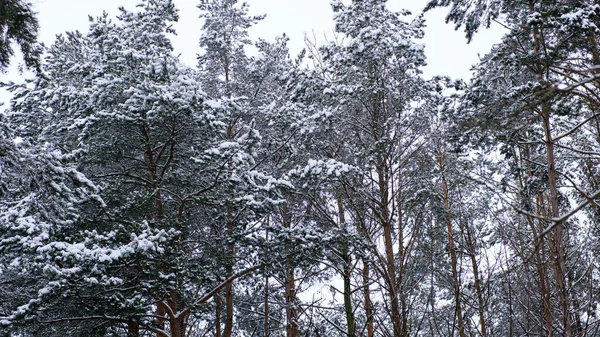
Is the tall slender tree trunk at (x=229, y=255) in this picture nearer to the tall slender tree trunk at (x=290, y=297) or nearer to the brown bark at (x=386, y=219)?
the tall slender tree trunk at (x=290, y=297)

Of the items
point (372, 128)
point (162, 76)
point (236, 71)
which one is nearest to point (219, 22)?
point (236, 71)

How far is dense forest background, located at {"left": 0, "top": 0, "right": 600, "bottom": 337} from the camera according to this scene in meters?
8.26

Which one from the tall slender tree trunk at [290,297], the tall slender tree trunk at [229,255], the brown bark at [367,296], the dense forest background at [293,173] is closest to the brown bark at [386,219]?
→ the dense forest background at [293,173]

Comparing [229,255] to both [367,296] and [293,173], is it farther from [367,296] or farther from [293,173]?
[367,296]

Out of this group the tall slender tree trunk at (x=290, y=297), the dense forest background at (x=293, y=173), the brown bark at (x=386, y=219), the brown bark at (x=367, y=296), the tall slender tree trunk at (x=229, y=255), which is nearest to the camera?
the dense forest background at (x=293, y=173)

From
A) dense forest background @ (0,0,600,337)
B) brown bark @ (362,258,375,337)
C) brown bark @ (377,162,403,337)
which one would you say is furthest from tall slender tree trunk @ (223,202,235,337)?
brown bark @ (377,162,403,337)

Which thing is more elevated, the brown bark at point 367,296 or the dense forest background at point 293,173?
the dense forest background at point 293,173

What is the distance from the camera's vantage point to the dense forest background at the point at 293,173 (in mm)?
8258

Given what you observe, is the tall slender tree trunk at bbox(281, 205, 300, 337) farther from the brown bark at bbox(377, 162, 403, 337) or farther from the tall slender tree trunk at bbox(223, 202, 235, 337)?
the brown bark at bbox(377, 162, 403, 337)

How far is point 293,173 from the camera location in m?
10.5

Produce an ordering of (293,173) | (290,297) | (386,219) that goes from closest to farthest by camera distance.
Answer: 1. (386,219)
2. (293,173)
3. (290,297)

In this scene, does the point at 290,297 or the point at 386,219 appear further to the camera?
the point at 290,297

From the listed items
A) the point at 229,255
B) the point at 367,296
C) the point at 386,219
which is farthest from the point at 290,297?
the point at 386,219

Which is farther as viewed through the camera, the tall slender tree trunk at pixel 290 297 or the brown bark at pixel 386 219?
the tall slender tree trunk at pixel 290 297
